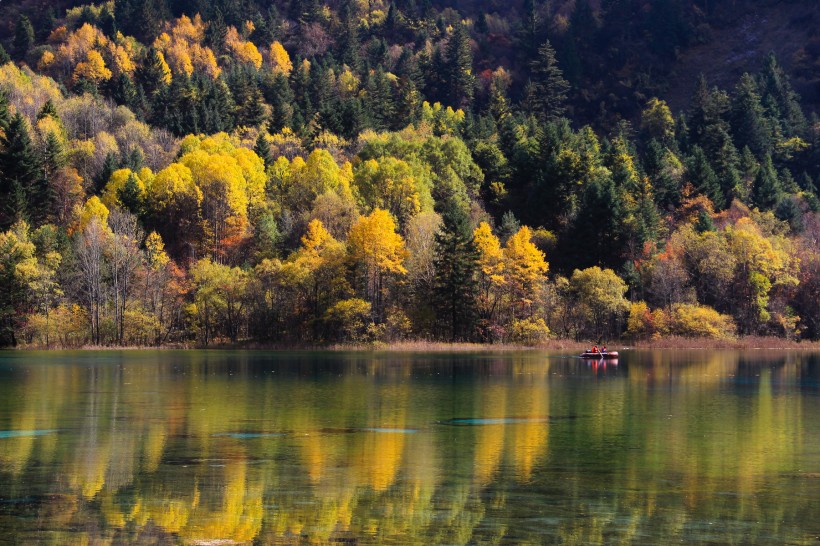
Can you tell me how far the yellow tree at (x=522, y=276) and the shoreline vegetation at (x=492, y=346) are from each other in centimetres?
491

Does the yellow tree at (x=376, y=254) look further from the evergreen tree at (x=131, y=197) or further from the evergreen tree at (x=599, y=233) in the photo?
the evergreen tree at (x=131, y=197)

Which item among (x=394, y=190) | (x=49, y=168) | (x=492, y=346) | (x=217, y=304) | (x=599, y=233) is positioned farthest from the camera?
(x=49, y=168)

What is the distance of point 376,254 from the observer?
Answer: 431ft

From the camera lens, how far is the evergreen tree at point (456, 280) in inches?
5138

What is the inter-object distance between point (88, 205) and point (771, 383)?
3870 inches

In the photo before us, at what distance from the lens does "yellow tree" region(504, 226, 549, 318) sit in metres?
134

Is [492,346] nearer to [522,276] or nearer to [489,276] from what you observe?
[489,276]

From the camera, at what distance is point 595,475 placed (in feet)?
122

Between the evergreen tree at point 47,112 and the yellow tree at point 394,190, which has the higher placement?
the evergreen tree at point 47,112

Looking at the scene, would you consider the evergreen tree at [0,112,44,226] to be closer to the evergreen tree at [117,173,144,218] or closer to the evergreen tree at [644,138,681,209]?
the evergreen tree at [117,173,144,218]

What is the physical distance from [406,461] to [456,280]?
9111 cm

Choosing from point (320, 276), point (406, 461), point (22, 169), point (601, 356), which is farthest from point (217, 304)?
point (406, 461)

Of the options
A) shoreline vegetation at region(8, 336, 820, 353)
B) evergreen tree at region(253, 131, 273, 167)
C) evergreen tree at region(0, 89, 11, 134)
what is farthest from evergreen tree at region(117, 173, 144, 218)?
shoreline vegetation at region(8, 336, 820, 353)

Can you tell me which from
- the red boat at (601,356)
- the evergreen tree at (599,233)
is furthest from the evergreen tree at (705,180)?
the red boat at (601,356)
